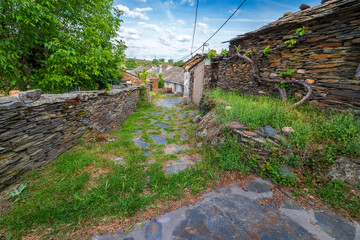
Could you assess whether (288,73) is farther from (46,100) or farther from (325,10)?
(46,100)

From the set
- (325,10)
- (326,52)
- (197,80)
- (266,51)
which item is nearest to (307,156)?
(326,52)

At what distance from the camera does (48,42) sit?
13.0ft

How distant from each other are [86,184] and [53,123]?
5.35 ft

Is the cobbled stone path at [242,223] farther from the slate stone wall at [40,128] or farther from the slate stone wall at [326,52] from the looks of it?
the slate stone wall at [326,52]

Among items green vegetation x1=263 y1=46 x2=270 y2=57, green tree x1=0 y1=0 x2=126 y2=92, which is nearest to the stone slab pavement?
green tree x1=0 y1=0 x2=126 y2=92

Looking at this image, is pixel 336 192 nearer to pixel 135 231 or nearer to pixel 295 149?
pixel 295 149

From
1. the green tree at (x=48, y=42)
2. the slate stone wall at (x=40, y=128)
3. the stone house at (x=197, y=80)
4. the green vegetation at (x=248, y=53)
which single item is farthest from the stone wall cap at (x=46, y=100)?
the stone house at (x=197, y=80)

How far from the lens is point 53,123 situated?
2924mm

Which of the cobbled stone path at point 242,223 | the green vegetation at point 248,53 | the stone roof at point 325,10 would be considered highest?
the stone roof at point 325,10

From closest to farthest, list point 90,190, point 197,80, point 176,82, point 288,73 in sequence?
point 90,190, point 288,73, point 197,80, point 176,82

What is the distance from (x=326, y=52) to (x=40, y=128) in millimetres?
7507

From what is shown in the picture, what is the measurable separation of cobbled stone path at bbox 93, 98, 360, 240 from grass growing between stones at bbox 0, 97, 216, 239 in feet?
1.07

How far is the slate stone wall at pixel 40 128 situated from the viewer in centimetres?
211

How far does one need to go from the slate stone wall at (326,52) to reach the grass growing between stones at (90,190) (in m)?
4.26
